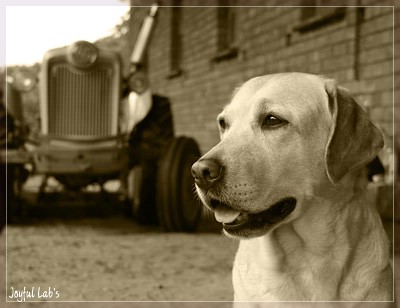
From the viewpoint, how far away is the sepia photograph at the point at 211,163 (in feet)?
8.23

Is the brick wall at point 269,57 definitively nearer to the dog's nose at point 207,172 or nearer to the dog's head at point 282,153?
the dog's head at point 282,153

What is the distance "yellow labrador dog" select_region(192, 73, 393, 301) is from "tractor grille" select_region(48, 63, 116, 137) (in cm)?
406

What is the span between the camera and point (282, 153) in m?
2.50

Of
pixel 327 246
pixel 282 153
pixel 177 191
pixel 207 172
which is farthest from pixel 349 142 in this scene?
pixel 177 191

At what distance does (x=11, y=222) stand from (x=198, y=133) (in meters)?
2.68

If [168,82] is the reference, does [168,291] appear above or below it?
below

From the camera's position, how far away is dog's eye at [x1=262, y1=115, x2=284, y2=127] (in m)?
2.53

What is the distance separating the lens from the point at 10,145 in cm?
626

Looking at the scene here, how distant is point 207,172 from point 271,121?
14.1 inches

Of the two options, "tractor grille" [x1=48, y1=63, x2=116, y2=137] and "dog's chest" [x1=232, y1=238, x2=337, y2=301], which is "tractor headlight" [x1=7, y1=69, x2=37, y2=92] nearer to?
"tractor grille" [x1=48, y1=63, x2=116, y2=137]

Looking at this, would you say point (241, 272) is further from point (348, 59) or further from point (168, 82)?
point (168, 82)

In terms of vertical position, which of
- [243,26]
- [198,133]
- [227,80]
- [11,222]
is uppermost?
[243,26]

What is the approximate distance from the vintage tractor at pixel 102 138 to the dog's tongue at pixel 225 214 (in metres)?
3.44

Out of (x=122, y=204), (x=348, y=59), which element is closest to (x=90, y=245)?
(x=122, y=204)
